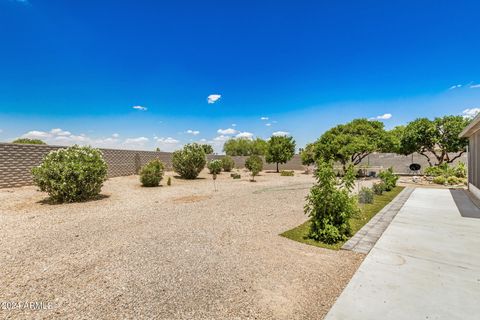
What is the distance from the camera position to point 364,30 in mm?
12586

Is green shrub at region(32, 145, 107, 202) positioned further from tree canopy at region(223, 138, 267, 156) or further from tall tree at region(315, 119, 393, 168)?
tree canopy at region(223, 138, 267, 156)

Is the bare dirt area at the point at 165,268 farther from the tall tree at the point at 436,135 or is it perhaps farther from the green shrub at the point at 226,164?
the green shrub at the point at 226,164

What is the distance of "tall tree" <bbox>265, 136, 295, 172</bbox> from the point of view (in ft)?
80.6

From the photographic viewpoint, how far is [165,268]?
3336 millimetres

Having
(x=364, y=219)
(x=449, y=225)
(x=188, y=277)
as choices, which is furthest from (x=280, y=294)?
(x=449, y=225)

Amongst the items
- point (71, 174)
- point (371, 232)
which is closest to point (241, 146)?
point (71, 174)

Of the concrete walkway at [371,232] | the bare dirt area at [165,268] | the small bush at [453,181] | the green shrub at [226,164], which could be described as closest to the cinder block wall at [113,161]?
the green shrub at [226,164]

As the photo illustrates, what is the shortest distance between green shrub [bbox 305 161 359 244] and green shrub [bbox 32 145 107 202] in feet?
24.9

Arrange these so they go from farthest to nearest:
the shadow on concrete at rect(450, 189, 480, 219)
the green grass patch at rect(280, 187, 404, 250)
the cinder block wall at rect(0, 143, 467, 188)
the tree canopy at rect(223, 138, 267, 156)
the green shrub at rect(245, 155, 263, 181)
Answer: the tree canopy at rect(223, 138, 267, 156) → the green shrub at rect(245, 155, 263, 181) → the cinder block wall at rect(0, 143, 467, 188) → the shadow on concrete at rect(450, 189, 480, 219) → the green grass patch at rect(280, 187, 404, 250)

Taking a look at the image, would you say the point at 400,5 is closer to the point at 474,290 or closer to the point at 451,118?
Answer: the point at 474,290

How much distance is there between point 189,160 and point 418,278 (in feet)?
46.8

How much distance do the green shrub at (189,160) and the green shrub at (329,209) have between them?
12345 millimetres

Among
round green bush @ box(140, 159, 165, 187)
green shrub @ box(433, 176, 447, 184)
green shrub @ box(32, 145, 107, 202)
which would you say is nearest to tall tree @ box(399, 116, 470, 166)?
green shrub @ box(433, 176, 447, 184)

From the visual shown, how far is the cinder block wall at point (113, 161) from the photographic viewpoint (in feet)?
33.1
